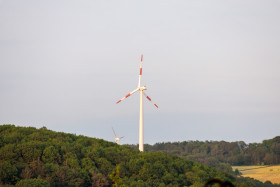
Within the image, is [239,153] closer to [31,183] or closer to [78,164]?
[78,164]

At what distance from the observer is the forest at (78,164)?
178 ft

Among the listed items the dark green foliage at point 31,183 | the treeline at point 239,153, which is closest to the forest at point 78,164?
the dark green foliage at point 31,183

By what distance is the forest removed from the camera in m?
54.4

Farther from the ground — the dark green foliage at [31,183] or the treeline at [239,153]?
the treeline at [239,153]

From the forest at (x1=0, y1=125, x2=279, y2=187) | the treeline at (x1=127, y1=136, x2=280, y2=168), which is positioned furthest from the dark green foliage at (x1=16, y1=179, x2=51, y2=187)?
the treeline at (x1=127, y1=136, x2=280, y2=168)

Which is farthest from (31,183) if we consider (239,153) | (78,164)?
(239,153)

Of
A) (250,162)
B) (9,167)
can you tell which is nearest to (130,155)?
(9,167)

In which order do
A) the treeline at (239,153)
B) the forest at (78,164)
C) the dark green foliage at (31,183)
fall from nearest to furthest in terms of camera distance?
the dark green foliage at (31,183)
the forest at (78,164)
the treeline at (239,153)

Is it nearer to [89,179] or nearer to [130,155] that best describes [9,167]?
Result: [89,179]

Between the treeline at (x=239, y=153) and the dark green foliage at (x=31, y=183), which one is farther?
the treeline at (x=239, y=153)

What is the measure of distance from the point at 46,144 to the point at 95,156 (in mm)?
7070

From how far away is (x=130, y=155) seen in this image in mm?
73188

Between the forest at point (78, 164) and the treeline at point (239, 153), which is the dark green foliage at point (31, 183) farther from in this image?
the treeline at point (239, 153)

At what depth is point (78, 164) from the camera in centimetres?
6297
